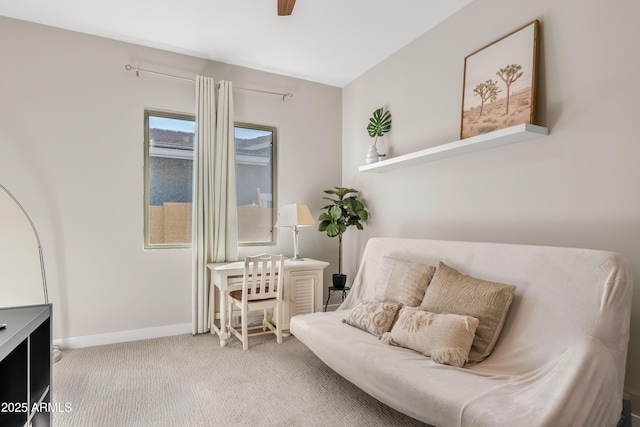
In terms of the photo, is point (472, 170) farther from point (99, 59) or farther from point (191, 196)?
point (99, 59)

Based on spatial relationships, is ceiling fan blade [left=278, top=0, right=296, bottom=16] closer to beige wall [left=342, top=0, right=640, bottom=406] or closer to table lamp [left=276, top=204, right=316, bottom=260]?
beige wall [left=342, top=0, right=640, bottom=406]

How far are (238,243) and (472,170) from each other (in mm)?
2383

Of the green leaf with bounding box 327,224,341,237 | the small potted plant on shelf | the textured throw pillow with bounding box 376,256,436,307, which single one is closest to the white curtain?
the green leaf with bounding box 327,224,341,237

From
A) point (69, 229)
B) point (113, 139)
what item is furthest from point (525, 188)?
point (69, 229)

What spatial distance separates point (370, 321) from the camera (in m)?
2.33

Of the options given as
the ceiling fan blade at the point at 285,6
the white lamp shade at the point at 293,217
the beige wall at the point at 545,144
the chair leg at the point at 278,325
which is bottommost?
the chair leg at the point at 278,325

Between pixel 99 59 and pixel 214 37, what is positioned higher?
pixel 214 37

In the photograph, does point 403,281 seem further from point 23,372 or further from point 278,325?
point 23,372

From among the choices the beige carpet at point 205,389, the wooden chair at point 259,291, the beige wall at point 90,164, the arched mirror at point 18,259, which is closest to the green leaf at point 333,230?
the wooden chair at point 259,291

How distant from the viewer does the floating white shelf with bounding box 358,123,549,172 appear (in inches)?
83.3

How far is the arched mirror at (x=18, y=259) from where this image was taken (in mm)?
2557

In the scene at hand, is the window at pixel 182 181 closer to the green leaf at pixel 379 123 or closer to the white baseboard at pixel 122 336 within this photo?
the white baseboard at pixel 122 336

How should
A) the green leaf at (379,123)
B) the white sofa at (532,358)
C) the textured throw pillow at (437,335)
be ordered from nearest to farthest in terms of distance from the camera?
the white sofa at (532,358), the textured throw pillow at (437,335), the green leaf at (379,123)

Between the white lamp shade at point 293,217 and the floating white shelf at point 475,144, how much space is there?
941 mm
